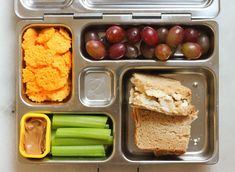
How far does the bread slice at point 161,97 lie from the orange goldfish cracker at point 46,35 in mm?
220

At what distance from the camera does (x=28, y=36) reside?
1.07 meters

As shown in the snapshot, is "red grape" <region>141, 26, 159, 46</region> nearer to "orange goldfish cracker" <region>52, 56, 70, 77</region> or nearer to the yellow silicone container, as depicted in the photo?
"orange goldfish cracker" <region>52, 56, 70, 77</region>

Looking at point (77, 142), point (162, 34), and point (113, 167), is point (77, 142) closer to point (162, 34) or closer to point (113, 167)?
point (113, 167)

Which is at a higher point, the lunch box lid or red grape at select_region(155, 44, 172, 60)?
the lunch box lid

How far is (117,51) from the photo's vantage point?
106cm

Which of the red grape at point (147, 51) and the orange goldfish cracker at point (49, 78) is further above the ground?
the red grape at point (147, 51)

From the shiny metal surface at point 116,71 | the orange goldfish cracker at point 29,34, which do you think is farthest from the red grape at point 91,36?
the orange goldfish cracker at point 29,34

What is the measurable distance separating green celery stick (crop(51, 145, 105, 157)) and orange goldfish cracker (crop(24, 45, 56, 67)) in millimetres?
198

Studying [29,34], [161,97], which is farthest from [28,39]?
[161,97]

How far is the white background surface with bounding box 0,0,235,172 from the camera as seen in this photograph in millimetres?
1116

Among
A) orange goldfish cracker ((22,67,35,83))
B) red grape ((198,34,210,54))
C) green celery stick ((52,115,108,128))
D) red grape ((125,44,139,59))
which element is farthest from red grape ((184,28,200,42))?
orange goldfish cracker ((22,67,35,83))

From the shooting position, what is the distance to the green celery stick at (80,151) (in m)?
1.07

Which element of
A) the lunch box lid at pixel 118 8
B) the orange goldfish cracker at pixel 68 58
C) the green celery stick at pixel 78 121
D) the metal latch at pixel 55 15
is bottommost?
the green celery stick at pixel 78 121

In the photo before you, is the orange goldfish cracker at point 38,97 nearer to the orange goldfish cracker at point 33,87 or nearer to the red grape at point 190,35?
the orange goldfish cracker at point 33,87
